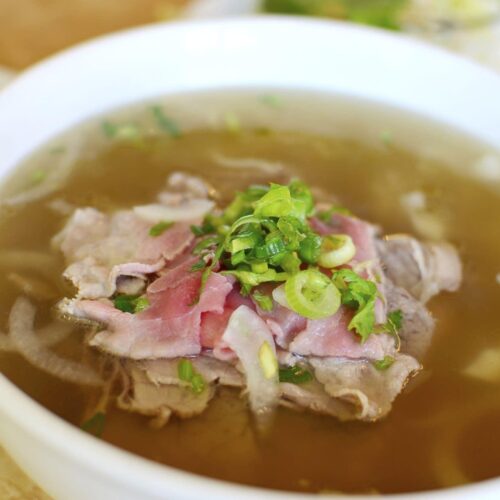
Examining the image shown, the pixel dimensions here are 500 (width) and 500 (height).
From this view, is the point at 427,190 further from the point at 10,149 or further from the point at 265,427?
the point at 10,149

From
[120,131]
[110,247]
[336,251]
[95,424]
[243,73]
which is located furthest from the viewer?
[243,73]

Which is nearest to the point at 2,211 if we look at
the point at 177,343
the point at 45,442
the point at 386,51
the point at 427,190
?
the point at 177,343

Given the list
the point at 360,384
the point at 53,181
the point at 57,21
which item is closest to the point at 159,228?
the point at 53,181

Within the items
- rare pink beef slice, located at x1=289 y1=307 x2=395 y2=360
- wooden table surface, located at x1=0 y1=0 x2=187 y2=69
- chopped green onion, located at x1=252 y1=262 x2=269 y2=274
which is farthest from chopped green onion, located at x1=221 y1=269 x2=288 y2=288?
wooden table surface, located at x1=0 y1=0 x2=187 y2=69

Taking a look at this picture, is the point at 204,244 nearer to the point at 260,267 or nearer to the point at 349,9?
the point at 260,267

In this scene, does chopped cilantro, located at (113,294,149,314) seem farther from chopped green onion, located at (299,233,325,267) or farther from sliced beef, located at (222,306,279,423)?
chopped green onion, located at (299,233,325,267)

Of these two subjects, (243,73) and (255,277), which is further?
(243,73)
